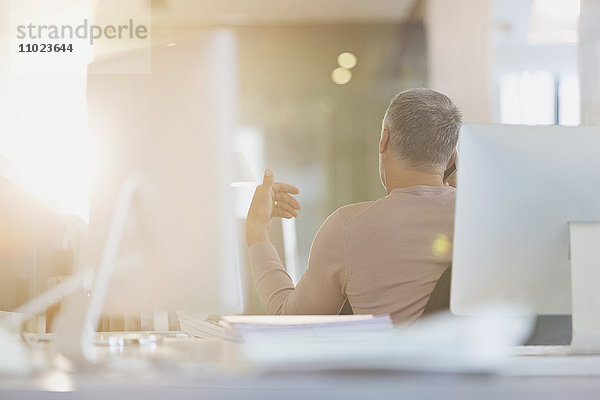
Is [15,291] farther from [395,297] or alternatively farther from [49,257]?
[395,297]

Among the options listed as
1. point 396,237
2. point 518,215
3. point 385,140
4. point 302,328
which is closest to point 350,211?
point 396,237

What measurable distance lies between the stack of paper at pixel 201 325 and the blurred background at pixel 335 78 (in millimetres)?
3058

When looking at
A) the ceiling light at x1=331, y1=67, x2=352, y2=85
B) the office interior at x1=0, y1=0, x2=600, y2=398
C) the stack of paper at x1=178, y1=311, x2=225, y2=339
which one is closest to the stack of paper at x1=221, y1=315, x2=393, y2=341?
the stack of paper at x1=178, y1=311, x2=225, y2=339

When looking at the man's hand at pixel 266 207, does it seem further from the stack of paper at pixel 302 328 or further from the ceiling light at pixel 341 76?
the ceiling light at pixel 341 76

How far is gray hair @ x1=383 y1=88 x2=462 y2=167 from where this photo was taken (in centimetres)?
169

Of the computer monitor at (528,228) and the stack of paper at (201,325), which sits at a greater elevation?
the computer monitor at (528,228)

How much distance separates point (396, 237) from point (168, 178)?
2.41 feet

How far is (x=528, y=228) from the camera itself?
3.09ft

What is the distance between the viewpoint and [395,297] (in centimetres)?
158

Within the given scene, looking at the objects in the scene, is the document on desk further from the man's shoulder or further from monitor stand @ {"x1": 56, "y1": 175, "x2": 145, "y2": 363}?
the man's shoulder

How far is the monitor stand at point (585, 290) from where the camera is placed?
35.7 inches

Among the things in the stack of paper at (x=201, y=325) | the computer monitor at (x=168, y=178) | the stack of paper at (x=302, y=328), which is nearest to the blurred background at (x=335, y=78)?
the stack of paper at (x=201, y=325)

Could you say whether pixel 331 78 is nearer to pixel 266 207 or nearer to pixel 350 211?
pixel 266 207

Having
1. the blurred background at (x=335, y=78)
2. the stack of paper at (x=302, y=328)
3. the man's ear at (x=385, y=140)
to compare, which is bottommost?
the stack of paper at (x=302, y=328)
